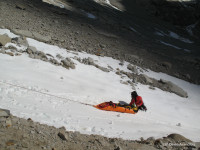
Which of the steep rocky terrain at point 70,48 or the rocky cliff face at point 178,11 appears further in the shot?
the rocky cliff face at point 178,11

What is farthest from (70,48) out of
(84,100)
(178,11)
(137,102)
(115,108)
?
(178,11)

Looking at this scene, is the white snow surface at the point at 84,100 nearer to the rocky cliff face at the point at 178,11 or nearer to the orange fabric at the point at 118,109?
the orange fabric at the point at 118,109

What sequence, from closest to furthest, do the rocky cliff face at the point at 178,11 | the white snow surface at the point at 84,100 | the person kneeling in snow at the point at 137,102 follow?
the white snow surface at the point at 84,100
the person kneeling in snow at the point at 137,102
the rocky cliff face at the point at 178,11

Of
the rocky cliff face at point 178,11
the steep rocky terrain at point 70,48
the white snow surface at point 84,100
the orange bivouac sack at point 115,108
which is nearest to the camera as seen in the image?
the steep rocky terrain at point 70,48

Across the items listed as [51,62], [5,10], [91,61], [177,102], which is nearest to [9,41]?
[51,62]

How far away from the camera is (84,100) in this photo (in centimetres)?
1038

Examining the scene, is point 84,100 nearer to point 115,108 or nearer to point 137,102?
point 115,108

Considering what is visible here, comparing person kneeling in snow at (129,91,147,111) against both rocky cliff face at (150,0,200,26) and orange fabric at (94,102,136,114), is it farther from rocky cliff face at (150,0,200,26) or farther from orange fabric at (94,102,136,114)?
rocky cliff face at (150,0,200,26)

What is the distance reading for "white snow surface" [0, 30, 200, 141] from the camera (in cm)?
795

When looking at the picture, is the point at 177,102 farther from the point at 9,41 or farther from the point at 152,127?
the point at 9,41

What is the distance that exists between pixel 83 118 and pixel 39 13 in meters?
14.3

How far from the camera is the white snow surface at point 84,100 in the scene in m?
7.95

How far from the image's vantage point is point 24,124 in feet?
21.3

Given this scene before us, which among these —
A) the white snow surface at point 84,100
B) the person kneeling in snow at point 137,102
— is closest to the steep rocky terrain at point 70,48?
the white snow surface at point 84,100
